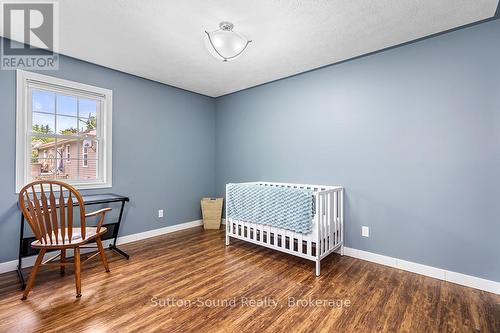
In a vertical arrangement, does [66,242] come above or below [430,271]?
Answer: above

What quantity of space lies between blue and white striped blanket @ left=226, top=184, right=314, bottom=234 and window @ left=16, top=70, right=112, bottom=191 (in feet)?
5.52

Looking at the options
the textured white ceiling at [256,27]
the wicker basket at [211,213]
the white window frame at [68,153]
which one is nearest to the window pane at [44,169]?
the white window frame at [68,153]

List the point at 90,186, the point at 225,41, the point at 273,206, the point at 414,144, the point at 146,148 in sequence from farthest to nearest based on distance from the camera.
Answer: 1. the point at 146,148
2. the point at 90,186
3. the point at 273,206
4. the point at 414,144
5. the point at 225,41

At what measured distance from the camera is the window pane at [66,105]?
2781 mm

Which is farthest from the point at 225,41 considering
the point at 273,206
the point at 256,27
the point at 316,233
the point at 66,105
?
the point at 66,105

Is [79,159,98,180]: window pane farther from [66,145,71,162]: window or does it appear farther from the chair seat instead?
the chair seat

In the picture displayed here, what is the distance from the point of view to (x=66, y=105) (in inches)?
112

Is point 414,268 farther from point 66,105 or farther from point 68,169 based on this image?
point 66,105

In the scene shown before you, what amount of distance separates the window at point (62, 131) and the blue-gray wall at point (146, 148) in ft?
0.25

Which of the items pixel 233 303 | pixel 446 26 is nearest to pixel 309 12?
pixel 446 26

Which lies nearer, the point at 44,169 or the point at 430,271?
the point at 430,271

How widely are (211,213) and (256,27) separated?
109 inches

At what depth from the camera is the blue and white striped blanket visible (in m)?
2.42

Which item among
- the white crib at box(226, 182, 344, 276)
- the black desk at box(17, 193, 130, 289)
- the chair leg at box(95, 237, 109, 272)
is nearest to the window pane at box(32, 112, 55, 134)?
the black desk at box(17, 193, 130, 289)
